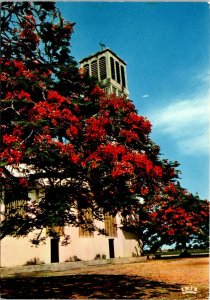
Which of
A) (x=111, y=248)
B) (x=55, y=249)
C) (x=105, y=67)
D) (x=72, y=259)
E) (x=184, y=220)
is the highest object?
(x=105, y=67)

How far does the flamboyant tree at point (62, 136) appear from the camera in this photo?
8109 millimetres

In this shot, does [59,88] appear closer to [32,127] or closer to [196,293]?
[32,127]

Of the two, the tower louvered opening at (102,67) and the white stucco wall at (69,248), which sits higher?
the tower louvered opening at (102,67)

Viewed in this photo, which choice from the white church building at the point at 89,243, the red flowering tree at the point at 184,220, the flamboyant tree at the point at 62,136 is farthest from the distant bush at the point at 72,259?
the flamboyant tree at the point at 62,136

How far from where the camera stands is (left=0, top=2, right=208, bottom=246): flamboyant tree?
8109mm

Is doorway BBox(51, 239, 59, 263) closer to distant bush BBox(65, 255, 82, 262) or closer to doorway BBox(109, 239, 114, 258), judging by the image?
distant bush BBox(65, 255, 82, 262)

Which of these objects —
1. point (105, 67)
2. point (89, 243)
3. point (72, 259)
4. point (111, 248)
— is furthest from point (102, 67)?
point (72, 259)

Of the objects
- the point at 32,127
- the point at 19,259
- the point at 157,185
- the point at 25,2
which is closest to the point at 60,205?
the point at 32,127

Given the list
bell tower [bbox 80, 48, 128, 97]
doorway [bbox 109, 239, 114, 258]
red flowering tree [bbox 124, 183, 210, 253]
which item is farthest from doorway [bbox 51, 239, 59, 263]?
bell tower [bbox 80, 48, 128, 97]

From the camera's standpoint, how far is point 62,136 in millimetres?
8539

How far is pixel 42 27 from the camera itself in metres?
9.27

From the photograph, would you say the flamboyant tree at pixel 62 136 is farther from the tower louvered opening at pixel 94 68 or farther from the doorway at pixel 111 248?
the tower louvered opening at pixel 94 68

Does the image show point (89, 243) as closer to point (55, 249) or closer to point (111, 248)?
point (55, 249)

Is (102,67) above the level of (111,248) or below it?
above
